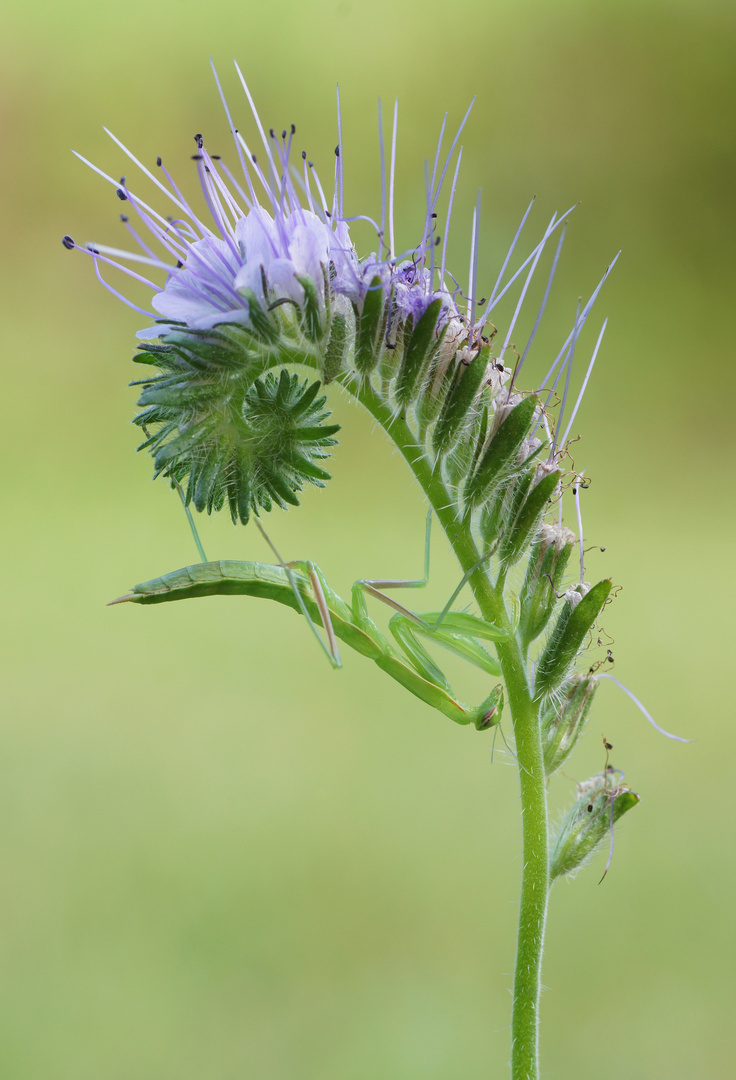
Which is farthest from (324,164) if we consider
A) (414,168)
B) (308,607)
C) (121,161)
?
(308,607)

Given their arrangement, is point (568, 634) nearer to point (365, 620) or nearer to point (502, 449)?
point (502, 449)

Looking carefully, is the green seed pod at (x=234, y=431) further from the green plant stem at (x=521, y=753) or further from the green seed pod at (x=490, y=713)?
the green seed pod at (x=490, y=713)

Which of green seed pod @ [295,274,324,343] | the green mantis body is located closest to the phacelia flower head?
green seed pod @ [295,274,324,343]

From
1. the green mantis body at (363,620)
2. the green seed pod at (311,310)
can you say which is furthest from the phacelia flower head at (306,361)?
the green mantis body at (363,620)

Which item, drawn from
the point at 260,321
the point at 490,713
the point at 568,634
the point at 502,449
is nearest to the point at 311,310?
the point at 260,321

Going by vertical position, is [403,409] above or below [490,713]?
above

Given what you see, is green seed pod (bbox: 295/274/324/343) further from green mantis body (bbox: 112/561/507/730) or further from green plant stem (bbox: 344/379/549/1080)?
green mantis body (bbox: 112/561/507/730)
